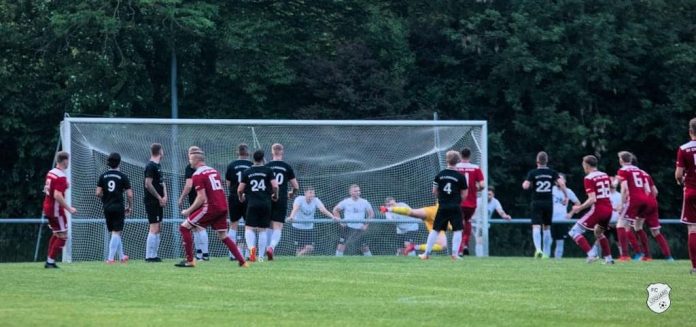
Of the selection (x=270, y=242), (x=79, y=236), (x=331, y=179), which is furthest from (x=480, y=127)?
(x=79, y=236)

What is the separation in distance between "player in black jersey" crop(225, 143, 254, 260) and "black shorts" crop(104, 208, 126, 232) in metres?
1.90

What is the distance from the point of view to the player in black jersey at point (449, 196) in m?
23.2

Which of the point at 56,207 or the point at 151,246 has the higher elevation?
the point at 56,207

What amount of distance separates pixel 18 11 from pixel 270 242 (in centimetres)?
1665

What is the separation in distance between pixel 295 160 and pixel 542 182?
505 cm

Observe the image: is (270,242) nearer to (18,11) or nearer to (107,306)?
(107,306)

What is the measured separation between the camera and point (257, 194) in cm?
2214

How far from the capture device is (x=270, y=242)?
78.4ft

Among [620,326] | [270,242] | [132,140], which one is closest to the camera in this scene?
[620,326]

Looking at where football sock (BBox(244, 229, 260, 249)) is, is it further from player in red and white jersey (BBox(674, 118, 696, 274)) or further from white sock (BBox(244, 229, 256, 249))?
player in red and white jersey (BBox(674, 118, 696, 274))

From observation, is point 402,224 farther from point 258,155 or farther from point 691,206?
point 691,206

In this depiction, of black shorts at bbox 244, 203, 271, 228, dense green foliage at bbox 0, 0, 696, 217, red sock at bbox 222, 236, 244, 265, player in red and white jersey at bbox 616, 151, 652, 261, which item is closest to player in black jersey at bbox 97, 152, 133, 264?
black shorts at bbox 244, 203, 271, 228

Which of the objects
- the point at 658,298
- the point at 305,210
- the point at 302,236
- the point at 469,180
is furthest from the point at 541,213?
the point at 658,298

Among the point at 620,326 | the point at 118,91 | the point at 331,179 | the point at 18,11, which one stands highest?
the point at 18,11
